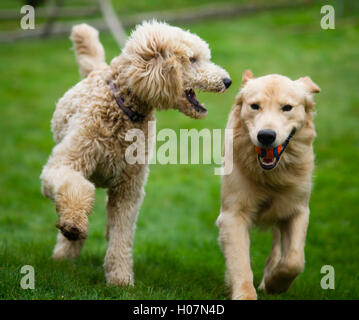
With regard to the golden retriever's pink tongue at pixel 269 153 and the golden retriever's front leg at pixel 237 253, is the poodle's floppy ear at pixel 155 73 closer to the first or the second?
the golden retriever's pink tongue at pixel 269 153

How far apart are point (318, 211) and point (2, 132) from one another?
24.0 ft

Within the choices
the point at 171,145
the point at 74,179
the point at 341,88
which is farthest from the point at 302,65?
the point at 74,179

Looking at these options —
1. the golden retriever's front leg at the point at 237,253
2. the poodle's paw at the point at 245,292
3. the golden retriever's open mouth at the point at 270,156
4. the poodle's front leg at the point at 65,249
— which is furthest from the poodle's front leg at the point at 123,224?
the golden retriever's open mouth at the point at 270,156


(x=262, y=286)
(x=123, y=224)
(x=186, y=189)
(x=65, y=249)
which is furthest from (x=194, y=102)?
(x=186, y=189)

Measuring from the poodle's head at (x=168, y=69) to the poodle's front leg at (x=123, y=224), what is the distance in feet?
2.49

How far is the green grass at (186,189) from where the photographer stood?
502cm

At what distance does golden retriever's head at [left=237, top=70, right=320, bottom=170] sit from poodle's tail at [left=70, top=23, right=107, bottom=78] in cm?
183

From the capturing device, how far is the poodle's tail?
565 cm

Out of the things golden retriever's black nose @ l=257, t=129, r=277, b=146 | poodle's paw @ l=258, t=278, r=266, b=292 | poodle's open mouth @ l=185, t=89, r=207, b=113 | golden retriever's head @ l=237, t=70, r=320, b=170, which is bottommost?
poodle's paw @ l=258, t=278, r=266, b=292

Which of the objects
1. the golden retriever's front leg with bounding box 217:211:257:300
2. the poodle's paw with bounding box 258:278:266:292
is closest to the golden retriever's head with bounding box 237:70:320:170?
the golden retriever's front leg with bounding box 217:211:257:300

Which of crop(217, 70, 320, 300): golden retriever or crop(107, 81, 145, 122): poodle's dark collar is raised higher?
crop(107, 81, 145, 122): poodle's dark collar

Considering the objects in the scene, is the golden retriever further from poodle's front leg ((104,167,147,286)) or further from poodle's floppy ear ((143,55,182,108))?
poodle's front leg ((104,167,147,286))

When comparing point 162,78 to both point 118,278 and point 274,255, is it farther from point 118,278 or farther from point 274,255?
point 274,255
